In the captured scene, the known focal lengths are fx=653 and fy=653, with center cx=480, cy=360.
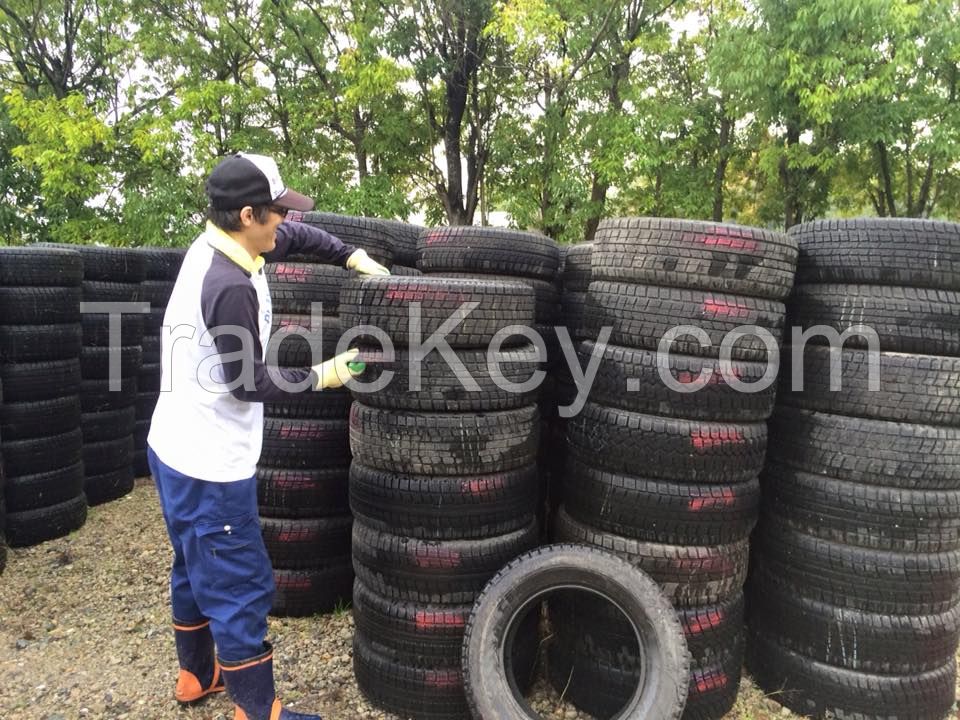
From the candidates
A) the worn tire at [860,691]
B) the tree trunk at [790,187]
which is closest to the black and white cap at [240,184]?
the worn tire at [860,691]

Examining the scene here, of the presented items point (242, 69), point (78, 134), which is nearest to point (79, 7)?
point (242, 69)

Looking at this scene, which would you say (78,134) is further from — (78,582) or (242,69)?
(78,582)

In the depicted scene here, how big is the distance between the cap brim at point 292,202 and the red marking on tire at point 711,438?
2.10 metres

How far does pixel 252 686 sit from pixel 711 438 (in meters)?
2.41

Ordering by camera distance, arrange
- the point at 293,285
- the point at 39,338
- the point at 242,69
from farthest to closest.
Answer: the point at 242,69 → the point at 39,338 → the point at 293,285

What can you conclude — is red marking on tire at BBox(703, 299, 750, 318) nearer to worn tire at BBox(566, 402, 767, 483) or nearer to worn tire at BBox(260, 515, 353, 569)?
worn tire at BBox(566, 402, 767, 483)

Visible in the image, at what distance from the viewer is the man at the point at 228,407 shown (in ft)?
8.93

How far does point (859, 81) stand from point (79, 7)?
63.9 feet

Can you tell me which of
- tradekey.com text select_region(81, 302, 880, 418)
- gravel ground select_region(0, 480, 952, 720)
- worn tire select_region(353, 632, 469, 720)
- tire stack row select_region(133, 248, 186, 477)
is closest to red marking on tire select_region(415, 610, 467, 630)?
worn tire select_region(353, 632, 469, 720)

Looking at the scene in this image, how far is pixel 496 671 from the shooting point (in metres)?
2.91

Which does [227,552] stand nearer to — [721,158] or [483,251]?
[483,251]

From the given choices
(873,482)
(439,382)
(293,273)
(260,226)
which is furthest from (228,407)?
(873,482)

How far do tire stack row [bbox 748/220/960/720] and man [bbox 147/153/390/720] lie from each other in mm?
2410

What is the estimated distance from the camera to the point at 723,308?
3.10m
